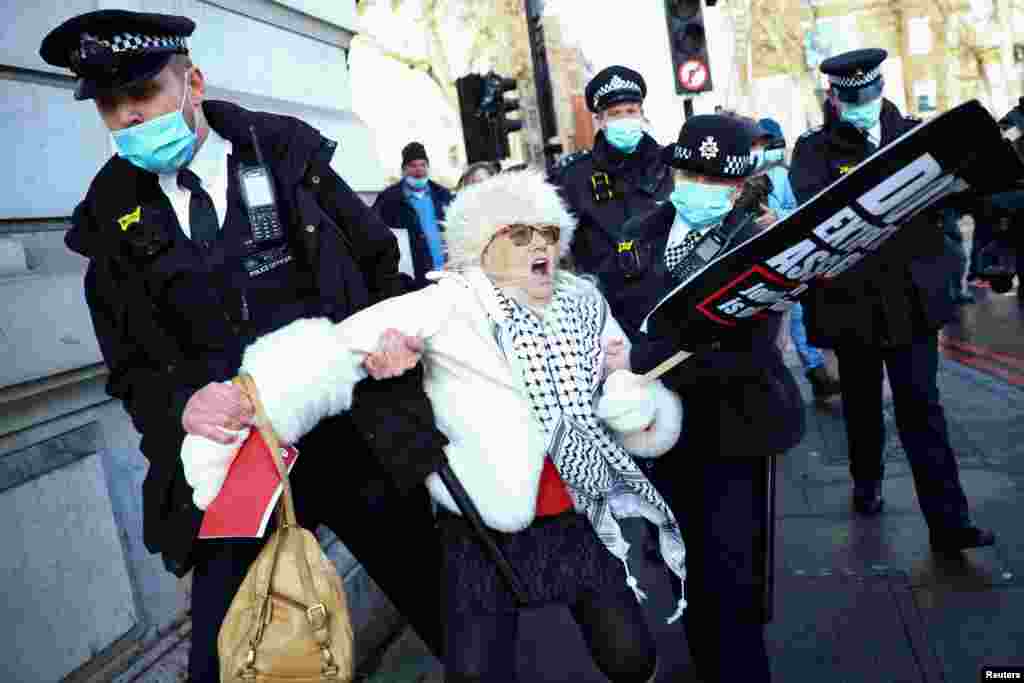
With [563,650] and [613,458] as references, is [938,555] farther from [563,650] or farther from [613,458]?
[613,458]

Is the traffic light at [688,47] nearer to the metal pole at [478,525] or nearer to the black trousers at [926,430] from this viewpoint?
the black trousers at [926,430]

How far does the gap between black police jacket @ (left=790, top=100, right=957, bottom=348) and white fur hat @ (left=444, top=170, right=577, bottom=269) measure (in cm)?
186

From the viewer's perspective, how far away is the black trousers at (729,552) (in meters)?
2.87

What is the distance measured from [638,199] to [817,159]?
887 mm

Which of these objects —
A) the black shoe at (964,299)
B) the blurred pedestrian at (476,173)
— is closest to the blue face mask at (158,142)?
the blurred pedestrian at (476,173)

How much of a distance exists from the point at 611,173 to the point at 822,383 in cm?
322

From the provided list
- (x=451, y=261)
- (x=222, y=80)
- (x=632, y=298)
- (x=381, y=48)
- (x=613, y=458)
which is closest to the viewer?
(x=613, y=458)

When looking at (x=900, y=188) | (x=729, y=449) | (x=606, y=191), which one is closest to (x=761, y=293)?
(x=900, y=188)

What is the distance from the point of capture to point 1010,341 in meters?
8.56

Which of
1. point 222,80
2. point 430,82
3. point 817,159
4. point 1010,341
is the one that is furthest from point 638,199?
point 430,82

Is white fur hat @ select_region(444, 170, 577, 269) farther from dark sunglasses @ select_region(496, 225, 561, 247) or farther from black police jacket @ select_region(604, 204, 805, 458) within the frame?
black police jacket @ select_region(604, 204, 805, 458)

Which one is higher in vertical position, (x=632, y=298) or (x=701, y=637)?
(x=632, y=298)

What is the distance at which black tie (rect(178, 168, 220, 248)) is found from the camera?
2.52 meters

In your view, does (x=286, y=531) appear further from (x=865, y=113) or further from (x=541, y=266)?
(x=865, y=113)
